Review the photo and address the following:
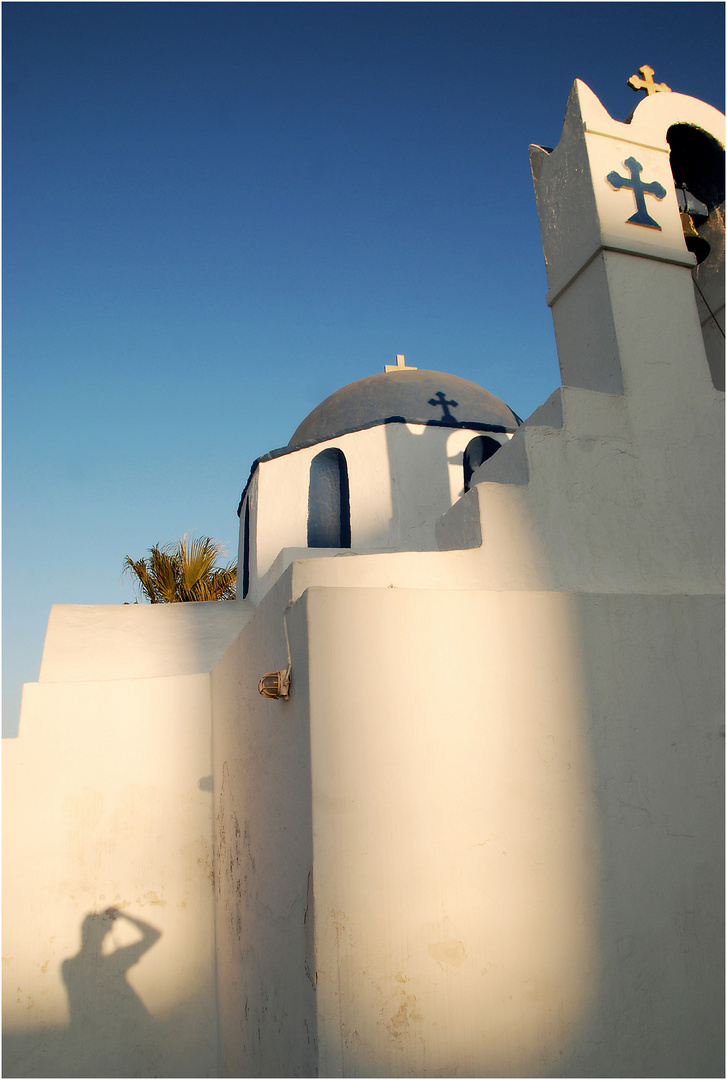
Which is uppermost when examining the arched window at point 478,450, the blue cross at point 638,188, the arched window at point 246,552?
the blue cross at point 638,188

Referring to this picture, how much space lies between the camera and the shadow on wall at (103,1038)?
4.93m

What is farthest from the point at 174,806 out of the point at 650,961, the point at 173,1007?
the point at 650,961

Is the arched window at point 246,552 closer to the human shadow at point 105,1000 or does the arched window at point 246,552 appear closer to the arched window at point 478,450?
the arched window at point 478,450

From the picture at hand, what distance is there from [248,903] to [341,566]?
2288 mm

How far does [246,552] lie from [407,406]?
3.06 m

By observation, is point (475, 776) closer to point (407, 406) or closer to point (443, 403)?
point (443, 403)

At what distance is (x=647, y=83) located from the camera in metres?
5.20

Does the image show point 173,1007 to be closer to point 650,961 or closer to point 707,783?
point 650,961

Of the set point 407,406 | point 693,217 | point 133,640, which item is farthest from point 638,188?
point 133,640

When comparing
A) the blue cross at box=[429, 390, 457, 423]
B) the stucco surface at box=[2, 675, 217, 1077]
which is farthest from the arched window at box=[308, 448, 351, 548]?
the stucco surface at box=[2, 675, 217, 1077]

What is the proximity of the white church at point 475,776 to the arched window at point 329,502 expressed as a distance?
323cm

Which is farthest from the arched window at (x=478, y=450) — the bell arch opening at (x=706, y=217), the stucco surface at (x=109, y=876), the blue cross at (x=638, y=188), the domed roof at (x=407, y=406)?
the stucco surface at (x=109, y=876)

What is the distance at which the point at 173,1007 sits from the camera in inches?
198

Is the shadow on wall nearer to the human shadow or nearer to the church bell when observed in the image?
the human shadow
